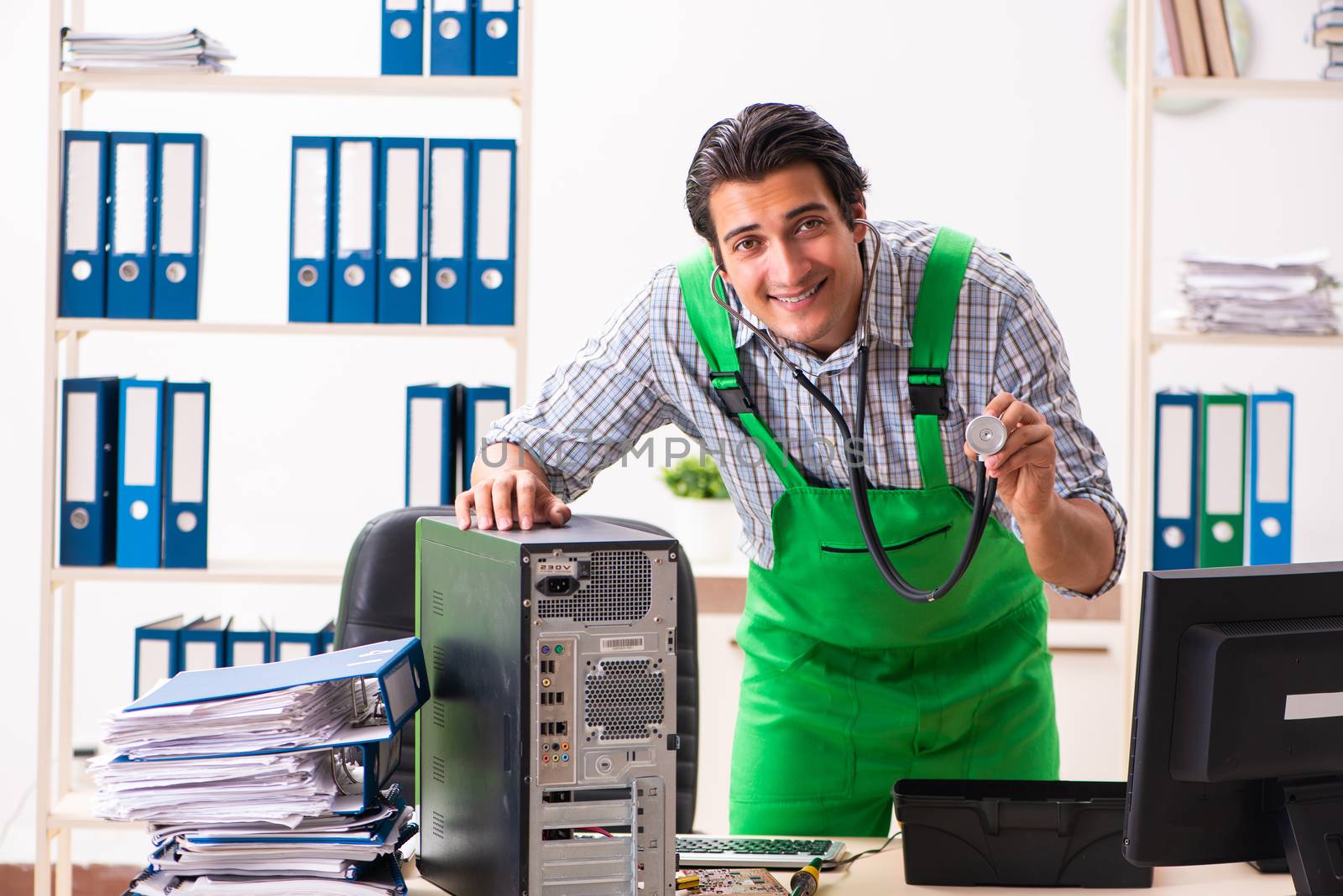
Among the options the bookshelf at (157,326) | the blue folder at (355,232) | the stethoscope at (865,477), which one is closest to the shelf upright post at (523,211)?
the bookshelf at (157,326)

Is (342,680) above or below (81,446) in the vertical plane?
below

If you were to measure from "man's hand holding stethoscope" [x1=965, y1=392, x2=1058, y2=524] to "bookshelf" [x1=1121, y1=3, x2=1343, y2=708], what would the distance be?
107 cm

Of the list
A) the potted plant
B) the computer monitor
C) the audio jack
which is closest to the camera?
the computer monitor

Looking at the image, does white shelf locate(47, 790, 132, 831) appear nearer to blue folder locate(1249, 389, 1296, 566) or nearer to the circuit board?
the circuit board

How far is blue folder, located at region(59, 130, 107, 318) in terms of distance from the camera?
2322mm

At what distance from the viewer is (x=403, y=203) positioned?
7.68 feet

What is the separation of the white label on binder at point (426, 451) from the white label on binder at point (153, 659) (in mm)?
524

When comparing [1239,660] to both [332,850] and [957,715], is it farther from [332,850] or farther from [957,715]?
[332,850]

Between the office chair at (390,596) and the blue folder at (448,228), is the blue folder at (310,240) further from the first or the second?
the office chair at (390,596)

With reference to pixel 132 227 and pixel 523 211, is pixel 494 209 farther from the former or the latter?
pixel 132 227

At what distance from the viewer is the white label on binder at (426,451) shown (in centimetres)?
237

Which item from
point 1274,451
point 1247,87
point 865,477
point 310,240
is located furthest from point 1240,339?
point 310,240

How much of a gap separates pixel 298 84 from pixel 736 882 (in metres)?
1.69

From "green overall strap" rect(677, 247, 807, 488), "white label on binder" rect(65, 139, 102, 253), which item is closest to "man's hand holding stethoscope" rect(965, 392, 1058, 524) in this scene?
"green overall strap" rect(677, 247, 807, 488)
